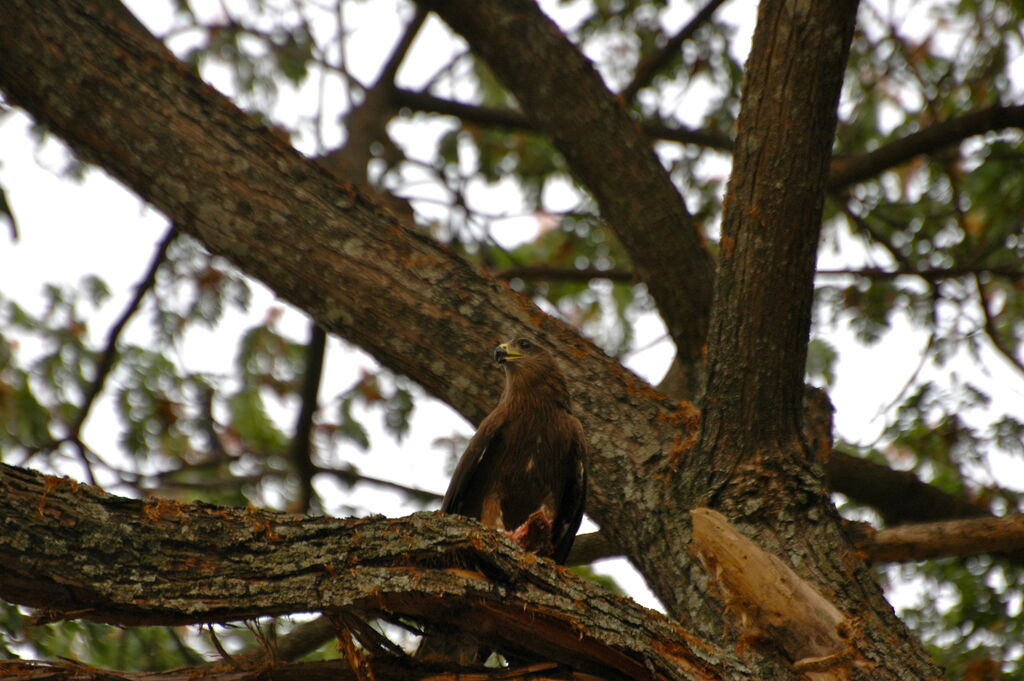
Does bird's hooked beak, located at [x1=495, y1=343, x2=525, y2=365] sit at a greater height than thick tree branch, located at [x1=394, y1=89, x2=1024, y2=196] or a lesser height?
lesser

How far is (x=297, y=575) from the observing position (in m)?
2.62

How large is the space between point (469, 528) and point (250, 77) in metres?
6.15

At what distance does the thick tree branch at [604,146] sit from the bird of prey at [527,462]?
2.24 ft

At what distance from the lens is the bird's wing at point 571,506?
4.68 m

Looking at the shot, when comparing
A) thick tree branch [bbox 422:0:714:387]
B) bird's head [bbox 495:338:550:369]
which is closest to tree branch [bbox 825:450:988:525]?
thick tree branch [bbox 422:0:714:387]

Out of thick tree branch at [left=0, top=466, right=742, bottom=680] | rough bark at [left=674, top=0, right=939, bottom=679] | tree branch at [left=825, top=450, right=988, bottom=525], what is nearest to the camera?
thick tree branch at [left=0, top=466, right=742, bottom=680]

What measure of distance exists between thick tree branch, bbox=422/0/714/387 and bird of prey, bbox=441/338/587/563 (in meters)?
0.68

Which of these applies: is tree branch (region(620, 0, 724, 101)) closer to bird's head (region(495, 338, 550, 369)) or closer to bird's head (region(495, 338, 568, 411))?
bird's head (region(495, 338, 568, 411))

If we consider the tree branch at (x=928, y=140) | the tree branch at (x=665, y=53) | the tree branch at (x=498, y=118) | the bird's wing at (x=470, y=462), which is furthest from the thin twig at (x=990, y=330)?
the bird's wing at (x=470, y=462)

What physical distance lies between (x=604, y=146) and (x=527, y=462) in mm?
1571

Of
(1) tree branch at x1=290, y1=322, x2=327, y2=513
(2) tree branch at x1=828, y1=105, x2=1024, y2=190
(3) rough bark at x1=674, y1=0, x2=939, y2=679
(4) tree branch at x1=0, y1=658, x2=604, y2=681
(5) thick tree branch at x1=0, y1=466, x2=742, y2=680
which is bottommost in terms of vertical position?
(4) tree branch at x1=0, y1=658, x2=604, y2=681

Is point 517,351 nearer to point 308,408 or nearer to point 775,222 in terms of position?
point 775,222

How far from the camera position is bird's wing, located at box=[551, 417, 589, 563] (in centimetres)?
468

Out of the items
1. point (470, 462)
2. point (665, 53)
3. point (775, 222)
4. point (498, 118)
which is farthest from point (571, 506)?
point (665, 53)
